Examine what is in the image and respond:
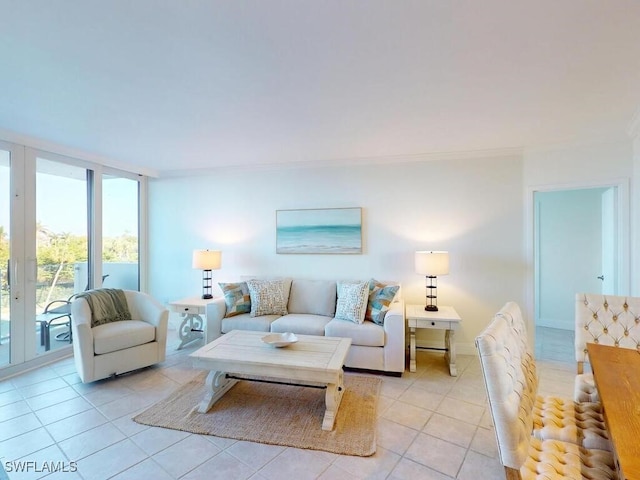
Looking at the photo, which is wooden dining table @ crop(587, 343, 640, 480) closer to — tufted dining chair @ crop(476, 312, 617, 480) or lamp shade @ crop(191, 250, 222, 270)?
tufted dining chair @ crop(476, 312, 617, 480)

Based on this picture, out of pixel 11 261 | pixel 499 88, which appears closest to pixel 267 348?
pixel 499 88

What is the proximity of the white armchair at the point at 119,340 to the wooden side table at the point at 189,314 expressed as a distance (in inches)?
17.5

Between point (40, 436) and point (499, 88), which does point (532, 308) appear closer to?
point (499, 88)

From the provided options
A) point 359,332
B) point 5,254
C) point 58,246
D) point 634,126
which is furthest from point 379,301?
point 5,254

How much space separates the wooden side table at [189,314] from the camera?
377 cm

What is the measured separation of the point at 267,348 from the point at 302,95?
1.95 metres

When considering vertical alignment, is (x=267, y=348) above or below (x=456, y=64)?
below

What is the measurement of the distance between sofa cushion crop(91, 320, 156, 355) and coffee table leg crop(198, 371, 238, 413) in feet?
3.56

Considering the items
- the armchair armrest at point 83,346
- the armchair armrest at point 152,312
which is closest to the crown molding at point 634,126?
the armchair armrest at point 152,312

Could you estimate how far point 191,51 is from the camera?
1742mm

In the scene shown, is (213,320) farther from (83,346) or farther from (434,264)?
(434,264)

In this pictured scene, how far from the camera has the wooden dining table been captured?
2.98ft

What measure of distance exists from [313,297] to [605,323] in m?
2.57

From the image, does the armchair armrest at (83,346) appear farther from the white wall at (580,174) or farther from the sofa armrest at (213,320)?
the white wall at (580,174)
